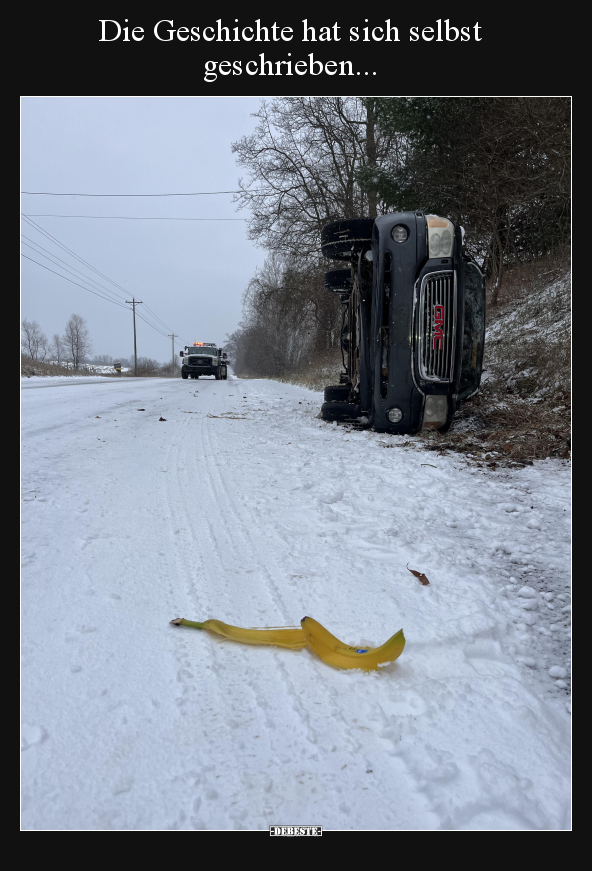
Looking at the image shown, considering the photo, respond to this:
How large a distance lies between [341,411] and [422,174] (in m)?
9.17

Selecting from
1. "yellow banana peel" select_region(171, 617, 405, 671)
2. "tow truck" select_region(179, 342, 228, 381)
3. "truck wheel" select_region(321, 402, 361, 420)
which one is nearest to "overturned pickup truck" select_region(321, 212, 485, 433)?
"truck wheel" select_region(321, 402, 361, 420)

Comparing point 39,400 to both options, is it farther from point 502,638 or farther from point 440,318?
point 502,638

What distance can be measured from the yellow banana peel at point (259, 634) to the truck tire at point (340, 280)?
19.3ft

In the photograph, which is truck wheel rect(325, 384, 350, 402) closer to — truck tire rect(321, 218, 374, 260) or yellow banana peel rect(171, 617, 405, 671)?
truck tire rect(321, 218, 374, 260)

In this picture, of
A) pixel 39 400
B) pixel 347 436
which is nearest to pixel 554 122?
pixel 347 436

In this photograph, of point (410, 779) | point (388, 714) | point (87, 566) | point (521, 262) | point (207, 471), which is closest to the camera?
point (410, 779)

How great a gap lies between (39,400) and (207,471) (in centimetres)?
600

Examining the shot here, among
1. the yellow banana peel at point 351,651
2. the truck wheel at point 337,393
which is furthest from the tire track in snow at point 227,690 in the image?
the truck wheel at point 337,393

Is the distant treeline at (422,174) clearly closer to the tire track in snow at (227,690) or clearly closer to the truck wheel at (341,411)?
the truck wheel at (341,411)

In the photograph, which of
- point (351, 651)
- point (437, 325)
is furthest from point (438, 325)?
point (351, 651)

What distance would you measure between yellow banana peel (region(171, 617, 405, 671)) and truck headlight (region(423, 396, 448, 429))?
396cm

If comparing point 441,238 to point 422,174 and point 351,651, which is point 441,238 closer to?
point 351,651

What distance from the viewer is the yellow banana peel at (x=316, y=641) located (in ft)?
5.09

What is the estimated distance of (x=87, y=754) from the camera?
1.19 meters
